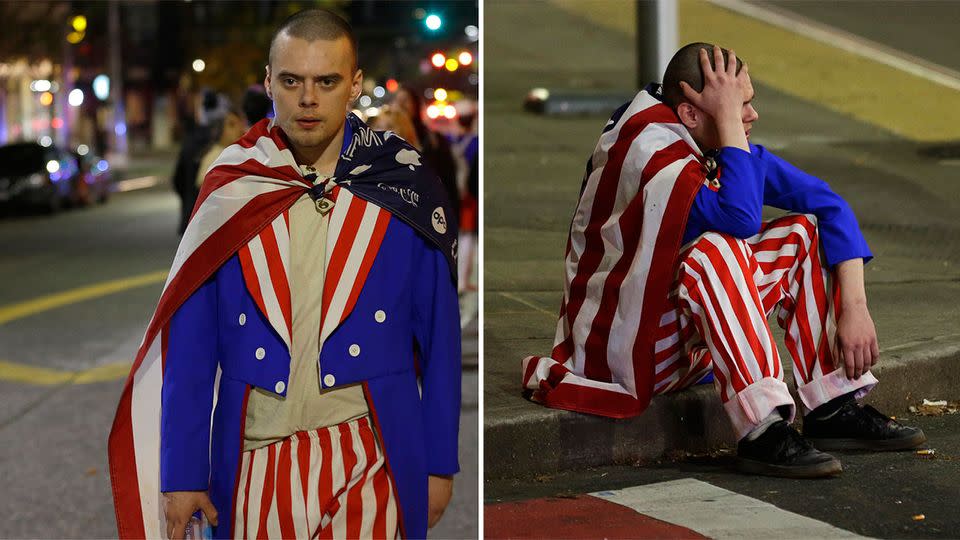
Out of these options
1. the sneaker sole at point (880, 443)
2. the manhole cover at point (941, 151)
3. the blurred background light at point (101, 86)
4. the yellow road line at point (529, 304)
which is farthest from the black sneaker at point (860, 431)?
the blurred background light at point (101, 86)

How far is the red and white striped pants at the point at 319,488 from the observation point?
3391mm

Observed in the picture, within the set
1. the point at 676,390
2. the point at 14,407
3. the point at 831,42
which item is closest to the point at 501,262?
the point at 14,407

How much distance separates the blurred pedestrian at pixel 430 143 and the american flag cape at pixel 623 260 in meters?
6.89

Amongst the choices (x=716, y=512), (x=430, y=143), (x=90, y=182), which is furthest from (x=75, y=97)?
(x=716, y=512)

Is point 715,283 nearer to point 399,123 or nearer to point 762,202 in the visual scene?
point 762,202

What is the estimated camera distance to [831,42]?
19359mm

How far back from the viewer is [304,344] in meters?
3.46

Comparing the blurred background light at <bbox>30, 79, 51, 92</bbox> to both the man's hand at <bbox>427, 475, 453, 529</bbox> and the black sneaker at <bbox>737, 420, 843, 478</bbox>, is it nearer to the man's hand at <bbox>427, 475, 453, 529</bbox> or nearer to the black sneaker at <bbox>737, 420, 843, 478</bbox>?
the black sneaker at <bbox>737, 420, 843, 478</bbox>

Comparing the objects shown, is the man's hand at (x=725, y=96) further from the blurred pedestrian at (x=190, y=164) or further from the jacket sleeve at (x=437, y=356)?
the blurred pedestrian at (x=190, y=164)

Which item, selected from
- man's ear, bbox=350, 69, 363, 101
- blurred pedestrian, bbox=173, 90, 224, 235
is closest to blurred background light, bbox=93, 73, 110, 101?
blurred pedestrian, bbox=173, 90, 224, 235

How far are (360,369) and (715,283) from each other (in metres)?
1.93

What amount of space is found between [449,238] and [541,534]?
4.69 feet

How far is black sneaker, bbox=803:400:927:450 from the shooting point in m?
5.52

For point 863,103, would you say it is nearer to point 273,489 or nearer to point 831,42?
point 831,42
